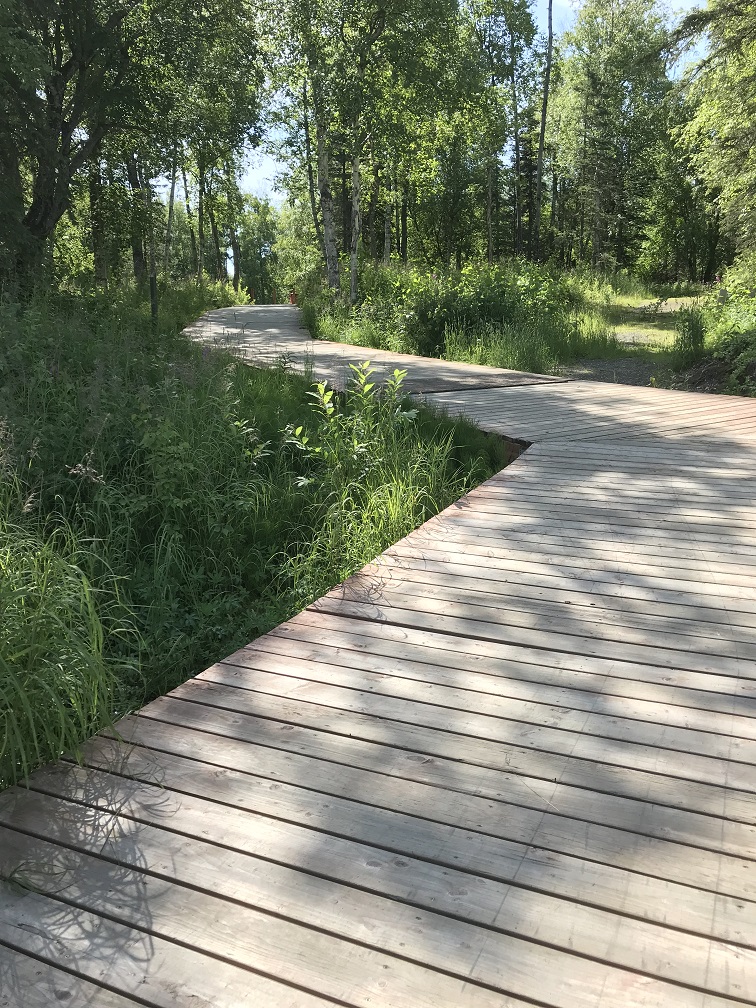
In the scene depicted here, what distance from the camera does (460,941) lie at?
1529 mm

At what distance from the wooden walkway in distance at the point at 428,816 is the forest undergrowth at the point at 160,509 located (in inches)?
14.3

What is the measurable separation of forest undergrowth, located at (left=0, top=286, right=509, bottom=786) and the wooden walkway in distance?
0.36 metres

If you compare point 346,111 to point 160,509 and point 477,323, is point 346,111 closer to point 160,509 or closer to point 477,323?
point 477,323

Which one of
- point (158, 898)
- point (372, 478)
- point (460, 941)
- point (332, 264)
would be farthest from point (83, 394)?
point (332, 264)

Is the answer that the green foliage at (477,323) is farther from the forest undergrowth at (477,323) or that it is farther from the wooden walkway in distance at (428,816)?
the wooden walkway in distance at (428,816)

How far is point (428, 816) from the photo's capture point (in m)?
1.90

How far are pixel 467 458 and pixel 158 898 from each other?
445 centimetres

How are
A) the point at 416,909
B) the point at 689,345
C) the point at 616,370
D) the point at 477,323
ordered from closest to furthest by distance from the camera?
the point at 416,909 < the point at 689,345 < the point at 616,370 < the point at 477,323

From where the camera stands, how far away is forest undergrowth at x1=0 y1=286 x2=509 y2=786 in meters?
2.50

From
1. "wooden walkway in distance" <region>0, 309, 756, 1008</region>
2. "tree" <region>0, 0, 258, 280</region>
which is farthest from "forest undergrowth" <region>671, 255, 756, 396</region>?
"tree" <region>0, 0, 258, 280</region>

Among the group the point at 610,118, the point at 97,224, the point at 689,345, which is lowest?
the point at 689,345

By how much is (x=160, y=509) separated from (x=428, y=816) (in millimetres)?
3226

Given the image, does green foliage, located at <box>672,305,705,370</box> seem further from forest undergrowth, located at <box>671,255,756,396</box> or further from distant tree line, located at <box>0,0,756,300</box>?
distant tree line, located at <box>0,0,756,300</box>

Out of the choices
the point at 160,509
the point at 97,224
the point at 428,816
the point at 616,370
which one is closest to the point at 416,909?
the point at 428,816
